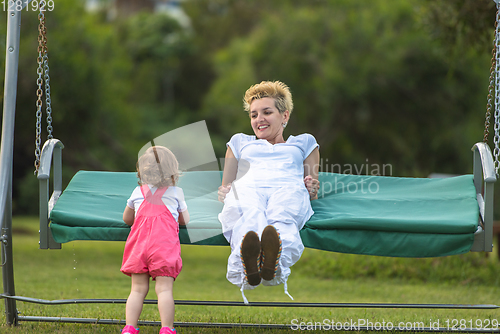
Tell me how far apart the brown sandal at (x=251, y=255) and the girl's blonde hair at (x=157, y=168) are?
0.49 metres

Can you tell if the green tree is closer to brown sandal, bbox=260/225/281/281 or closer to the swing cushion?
the swing cushion

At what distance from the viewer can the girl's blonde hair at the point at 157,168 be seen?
2367 millimetres

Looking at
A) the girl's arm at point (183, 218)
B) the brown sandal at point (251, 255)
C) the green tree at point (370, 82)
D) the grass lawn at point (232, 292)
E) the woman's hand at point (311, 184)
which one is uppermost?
the green tree at point (370, 82)

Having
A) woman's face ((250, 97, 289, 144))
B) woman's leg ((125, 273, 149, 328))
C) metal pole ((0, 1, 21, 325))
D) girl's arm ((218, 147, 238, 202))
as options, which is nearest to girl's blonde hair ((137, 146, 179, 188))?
woman's leg ((125, 273, 149, 328))

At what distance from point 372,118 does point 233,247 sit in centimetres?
924

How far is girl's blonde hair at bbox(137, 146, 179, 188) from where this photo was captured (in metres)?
2.37

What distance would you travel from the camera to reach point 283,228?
2346 mm

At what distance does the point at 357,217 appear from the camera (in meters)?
2.43

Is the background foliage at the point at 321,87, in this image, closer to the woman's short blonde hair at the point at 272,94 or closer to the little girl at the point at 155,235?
the woman's short blonde hair at the point at 272,94

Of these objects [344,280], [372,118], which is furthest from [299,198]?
[372,118]

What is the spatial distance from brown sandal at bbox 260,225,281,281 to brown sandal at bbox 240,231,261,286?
0.03 m

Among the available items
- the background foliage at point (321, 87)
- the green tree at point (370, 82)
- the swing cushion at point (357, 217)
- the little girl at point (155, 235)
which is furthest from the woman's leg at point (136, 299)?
the green tree at point (370, 82)

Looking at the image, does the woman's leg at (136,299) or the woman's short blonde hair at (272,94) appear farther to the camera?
the woman's short blonde hair at (272,94)

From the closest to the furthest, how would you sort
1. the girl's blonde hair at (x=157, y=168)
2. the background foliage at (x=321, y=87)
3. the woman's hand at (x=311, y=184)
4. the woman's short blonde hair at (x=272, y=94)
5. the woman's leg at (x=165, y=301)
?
the woman's leg at (x=165, y=301), the girl's blonde hair at (x=157, y=168), the woman's hand at (x=311, y=184), the woman's short blonde hair at (x=272, y=94), the background foliage at (x=321, y=87)
